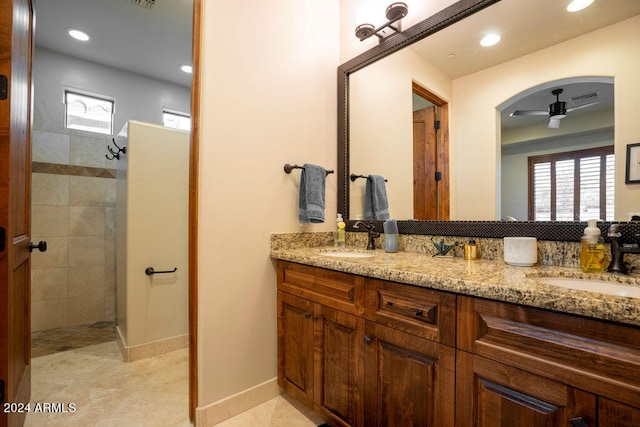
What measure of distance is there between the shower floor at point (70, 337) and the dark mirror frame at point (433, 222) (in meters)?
2.48

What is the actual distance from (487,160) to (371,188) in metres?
0.71

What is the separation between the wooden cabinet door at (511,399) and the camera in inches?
27.1

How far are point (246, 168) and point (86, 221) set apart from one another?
2.42 m

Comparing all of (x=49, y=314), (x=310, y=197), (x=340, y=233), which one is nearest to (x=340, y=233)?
(x=340, y=233)

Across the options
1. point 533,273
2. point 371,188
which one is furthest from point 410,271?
point 371,188

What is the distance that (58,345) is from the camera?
94.4 inches

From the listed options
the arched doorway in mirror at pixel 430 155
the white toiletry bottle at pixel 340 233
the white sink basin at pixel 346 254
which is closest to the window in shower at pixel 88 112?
the white toiletry bottle at pixel 340 233

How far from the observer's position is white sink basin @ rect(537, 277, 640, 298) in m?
0.87

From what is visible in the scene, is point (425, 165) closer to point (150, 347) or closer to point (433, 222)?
point (433, 222)

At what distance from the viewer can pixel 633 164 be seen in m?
1.05

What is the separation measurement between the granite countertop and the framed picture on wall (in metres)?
0.36

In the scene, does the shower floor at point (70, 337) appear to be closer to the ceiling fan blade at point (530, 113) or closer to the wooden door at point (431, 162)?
the wooden door at point (431, 162)

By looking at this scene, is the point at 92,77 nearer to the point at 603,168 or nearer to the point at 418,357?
the point at 418,357

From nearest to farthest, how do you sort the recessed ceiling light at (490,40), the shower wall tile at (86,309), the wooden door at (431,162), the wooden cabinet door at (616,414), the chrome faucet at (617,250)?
the wooden cabinet door at (616,414)
the chrome faucet at (617,250)
the recessed ceiling light at (490,40)
the wooden door at (431,162)
the shower wall tile at (86,309)
